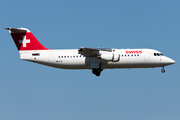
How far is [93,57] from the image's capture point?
34.1 m

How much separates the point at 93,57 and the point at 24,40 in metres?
8.02

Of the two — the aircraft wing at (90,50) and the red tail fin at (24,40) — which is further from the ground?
the red tail fin at (24,40)

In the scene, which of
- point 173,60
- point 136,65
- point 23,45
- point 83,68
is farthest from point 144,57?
point 23,45

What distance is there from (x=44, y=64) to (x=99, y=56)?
6.16m

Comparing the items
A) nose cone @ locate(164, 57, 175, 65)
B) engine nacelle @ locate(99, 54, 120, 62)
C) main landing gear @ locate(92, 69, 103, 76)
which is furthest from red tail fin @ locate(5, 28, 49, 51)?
nose cone @ locate(164, 57, 175, 65)

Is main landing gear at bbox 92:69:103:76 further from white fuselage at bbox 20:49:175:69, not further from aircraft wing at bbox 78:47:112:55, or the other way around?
aircraft wing at bbox 78:47:112:55

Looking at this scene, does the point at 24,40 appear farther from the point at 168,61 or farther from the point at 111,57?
the point at 168,61

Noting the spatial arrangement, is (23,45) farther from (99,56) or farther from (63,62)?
(99,56)

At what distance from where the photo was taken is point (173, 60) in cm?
3459

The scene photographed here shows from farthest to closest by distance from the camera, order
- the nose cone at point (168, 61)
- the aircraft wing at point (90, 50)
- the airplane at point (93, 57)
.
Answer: the nose cone at point (168, 61), the airplane at point (93, 57), the aircraft wing at point (90, 50)

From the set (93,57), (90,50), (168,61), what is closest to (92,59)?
(93,57)

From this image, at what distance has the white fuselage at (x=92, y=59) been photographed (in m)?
33.8

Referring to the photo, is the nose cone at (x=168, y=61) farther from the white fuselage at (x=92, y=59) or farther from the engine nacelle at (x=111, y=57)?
the engine nacelle at (x=111, y=57)

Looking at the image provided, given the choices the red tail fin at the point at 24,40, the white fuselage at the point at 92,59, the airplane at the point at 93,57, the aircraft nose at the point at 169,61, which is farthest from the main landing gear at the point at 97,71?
the aircraft nose at the point at 169,61
